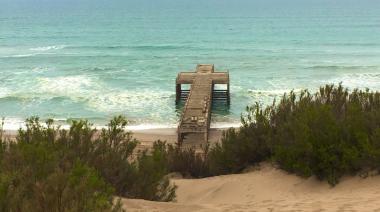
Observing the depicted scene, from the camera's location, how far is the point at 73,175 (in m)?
6.29

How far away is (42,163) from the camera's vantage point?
6852 mm

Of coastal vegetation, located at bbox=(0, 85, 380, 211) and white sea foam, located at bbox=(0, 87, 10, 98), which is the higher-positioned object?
white sea foam, located at bbox=(0, 87, 10, 98)

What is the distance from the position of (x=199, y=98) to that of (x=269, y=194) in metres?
14.6

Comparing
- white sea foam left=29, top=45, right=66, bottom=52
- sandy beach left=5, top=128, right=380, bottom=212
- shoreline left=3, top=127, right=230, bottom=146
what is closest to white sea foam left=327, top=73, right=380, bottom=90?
shoreline left=3, top=127, right=230, bottom=146

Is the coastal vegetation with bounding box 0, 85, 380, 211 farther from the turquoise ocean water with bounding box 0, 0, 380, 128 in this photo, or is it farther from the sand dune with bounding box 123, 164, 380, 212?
the turquoise ocean water with bounding box 0, 0, 380, 128

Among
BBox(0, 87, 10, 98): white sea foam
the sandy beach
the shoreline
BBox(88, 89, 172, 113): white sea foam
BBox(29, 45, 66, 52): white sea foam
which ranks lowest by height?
the sandy beach

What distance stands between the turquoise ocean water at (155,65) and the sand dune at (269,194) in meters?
13.6

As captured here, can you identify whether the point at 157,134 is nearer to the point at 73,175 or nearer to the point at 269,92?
the point at 269,92

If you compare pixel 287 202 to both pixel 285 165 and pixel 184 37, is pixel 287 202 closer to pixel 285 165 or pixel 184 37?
pixel 285 165

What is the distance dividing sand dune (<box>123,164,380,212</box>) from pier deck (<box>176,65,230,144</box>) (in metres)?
7.56

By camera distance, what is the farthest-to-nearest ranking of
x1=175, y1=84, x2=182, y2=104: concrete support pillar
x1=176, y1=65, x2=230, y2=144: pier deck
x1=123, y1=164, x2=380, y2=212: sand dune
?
x1=175, y1=84, x2=182, y2=104: concrete support pillar < x1=176, y1=65, x2=230, y2=144: pier deck < x1=123, y1=164, x2=380, y2=212: sand dune

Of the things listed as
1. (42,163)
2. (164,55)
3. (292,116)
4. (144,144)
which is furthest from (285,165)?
(164,55)

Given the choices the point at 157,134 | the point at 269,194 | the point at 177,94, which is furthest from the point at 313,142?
the point at 177,94

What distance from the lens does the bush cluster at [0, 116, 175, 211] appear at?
5.80 meters
